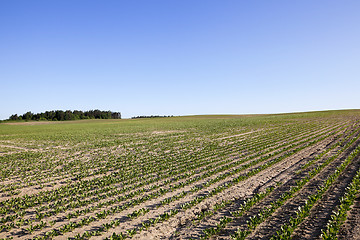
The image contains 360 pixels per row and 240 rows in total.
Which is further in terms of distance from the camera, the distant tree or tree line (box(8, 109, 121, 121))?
the distant tree

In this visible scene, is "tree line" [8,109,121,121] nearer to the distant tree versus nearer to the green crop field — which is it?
the distant tree

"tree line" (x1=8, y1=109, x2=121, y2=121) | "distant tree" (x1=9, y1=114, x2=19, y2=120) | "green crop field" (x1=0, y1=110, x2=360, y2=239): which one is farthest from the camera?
"distant tree" (x1=9, y1=114, x2=19, y2=120)

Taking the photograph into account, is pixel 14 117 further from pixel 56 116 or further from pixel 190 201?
pixel 190 201

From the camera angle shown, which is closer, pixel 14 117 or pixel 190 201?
pixel 190 201

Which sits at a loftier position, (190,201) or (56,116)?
(56,116)

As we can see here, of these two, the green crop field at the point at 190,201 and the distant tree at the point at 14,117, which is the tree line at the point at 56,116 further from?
the green crop field at the point at 190,201

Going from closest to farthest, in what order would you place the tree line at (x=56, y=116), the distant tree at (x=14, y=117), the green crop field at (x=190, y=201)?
the green crop field at (x=190, y=201)
the tree line at (x=56, y=116)
the distant tree at (x=14, y=117)

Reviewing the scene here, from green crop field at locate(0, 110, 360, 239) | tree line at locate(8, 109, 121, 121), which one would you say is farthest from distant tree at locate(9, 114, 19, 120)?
green crop field at locate(0, 110, 360, 239)

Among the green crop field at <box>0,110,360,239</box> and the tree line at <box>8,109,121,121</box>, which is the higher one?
the tree line at <box>8,109,121,121</box>

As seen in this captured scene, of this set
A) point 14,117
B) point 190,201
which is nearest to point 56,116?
point 14,117

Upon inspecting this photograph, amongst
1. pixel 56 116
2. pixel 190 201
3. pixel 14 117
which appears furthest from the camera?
pixel 14 117

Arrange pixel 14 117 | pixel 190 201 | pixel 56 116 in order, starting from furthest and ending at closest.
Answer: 1. pixel 14 117
2. pixel 56 116
3. pixel 190 201

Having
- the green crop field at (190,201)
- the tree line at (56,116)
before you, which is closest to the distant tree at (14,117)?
the tree line at (56,116)

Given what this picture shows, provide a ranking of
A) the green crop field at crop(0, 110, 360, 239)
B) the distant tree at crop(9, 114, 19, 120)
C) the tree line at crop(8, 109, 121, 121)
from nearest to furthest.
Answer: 1. the green crop field at crop(0, 110, 360, 239)
2. the tree line at crop(8, 109, 121, 121)
3. the distant tree at crop(9, 114, 19, 120)
